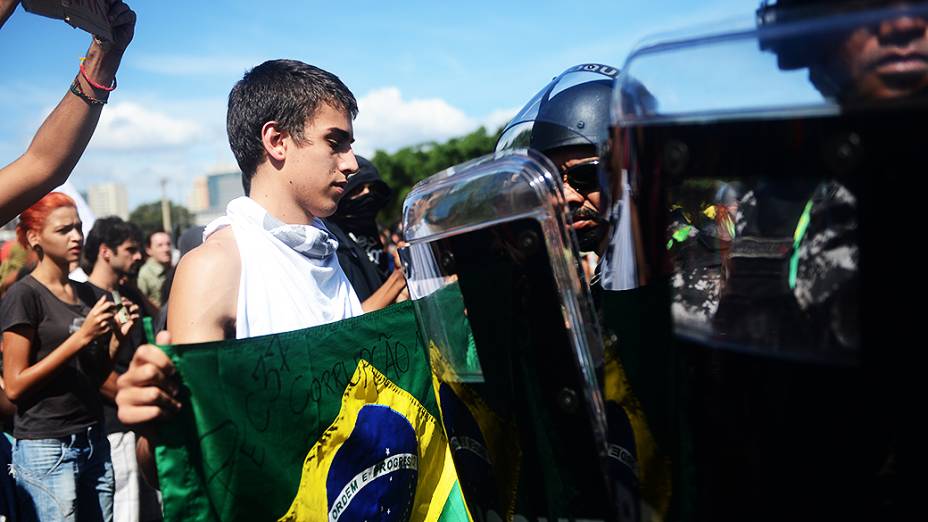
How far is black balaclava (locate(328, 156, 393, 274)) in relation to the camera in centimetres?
511

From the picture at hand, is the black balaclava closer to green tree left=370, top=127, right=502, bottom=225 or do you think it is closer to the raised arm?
the raised arm

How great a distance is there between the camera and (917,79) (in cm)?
94

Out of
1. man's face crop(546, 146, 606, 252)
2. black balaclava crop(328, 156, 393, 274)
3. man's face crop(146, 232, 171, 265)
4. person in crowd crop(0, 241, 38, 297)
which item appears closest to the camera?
man's face crop(546, 146, 606, 252)

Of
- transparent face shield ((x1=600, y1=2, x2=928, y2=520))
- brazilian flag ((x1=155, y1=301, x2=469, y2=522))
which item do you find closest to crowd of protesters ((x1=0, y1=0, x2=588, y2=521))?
brazilian flag ((x1=155, y1=301, x2=469, y2=522))

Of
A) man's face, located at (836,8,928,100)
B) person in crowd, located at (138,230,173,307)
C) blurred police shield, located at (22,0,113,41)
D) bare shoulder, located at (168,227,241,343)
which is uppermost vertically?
blurred police shield, located at (22,0,113,41)

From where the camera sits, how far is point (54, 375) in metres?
4.05

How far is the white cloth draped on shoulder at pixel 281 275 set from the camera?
2.18 m

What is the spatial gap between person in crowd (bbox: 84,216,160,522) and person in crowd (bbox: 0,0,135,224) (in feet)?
8.29

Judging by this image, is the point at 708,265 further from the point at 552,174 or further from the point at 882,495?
the point at 882,495

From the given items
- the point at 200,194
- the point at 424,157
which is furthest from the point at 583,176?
the point at 200,194

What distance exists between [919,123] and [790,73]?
0.60 feet

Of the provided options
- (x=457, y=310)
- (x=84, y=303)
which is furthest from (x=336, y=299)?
(x=84, y=303)

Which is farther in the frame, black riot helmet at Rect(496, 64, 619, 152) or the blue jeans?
the blue jeans

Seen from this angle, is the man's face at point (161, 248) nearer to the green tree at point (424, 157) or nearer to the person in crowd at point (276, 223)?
the person in crowd at point (276, 223)
